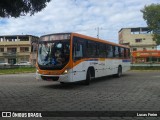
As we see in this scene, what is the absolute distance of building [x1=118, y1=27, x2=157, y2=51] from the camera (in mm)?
94812

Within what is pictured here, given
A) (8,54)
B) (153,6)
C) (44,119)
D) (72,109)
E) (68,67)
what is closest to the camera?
(44,119)

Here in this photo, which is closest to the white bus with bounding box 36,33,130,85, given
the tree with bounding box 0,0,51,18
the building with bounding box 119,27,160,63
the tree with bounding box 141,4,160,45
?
the tree with bounding box 0,0,51,18

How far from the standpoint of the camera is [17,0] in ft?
32.2

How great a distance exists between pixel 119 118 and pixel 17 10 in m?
5.25

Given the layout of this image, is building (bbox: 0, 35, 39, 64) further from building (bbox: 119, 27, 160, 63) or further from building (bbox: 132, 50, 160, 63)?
building (bbox: 132, 50, 160, 63)

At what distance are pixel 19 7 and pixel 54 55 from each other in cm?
596

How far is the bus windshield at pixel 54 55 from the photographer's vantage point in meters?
15.8

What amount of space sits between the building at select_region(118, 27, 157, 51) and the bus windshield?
78512mm

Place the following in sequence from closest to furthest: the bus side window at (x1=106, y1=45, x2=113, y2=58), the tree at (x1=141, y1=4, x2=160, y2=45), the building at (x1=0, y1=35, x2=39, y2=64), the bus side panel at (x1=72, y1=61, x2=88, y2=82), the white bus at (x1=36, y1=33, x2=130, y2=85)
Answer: the white bus at (x1=36, y1=33, x2=130, y2=85)
the bus side panel at (x1=72, y1=61, x2=88, y2=82)
the bus side window at (x1=106, y1=45, x2=113, y2=58)
the tree at (x1=141, y1=4, x2=160, y2=45)
the building at (x1=0, y1=35, x2=39, y2=64)

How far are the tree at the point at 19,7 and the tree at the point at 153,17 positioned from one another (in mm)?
37460

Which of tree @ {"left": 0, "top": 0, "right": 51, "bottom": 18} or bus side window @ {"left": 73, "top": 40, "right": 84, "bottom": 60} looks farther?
bus side window @ {"left": 73, "top": 40, "right": 84, "bottom": 60}

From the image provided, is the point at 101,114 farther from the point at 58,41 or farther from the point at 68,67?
the point at 58,41

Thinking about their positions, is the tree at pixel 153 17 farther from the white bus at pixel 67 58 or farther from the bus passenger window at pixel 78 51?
the bus passenger window at pixel 78 51

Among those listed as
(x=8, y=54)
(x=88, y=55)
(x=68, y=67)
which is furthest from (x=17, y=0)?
(x=8, y=54)
